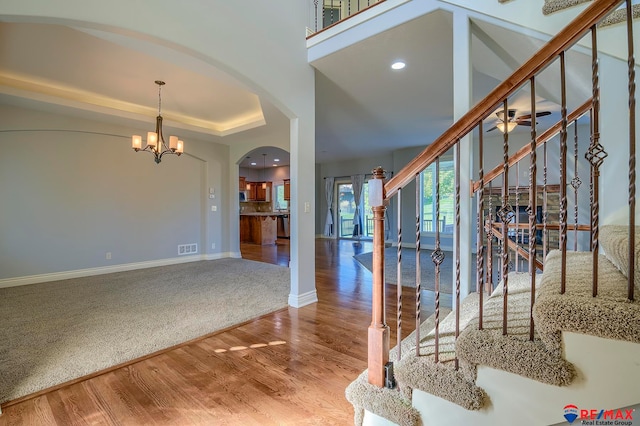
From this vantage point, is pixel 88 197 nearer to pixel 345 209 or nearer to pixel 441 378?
pixel 441 378

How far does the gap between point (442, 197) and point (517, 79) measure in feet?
23.0

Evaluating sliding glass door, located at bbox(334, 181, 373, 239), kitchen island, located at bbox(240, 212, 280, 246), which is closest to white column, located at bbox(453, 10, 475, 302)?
kitchen island, located at bbox(240, 212, 280, 246)

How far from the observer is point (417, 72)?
3455 mm

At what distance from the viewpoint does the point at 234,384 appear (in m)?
1.87

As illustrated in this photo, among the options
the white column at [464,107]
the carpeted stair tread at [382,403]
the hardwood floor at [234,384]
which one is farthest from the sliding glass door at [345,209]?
the carpeted stair tread at [382,403]

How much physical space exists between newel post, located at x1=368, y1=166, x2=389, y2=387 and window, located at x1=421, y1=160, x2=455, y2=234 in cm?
623

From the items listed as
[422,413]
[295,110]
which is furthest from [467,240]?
[295,110]

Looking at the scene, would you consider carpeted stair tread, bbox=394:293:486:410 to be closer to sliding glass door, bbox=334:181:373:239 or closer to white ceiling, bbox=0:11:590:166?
white ceiling, bbox=0:11:590:166

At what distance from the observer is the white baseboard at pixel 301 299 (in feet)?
10.8

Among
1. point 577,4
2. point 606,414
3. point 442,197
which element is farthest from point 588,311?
point 442,197

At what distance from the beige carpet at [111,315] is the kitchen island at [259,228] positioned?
3825mm

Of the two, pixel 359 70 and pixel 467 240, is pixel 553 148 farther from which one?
pixel 467 240

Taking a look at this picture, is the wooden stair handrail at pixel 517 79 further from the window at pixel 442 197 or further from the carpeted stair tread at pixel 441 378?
the window at pixel 442 197

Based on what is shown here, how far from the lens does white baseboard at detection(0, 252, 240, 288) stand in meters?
4.23
